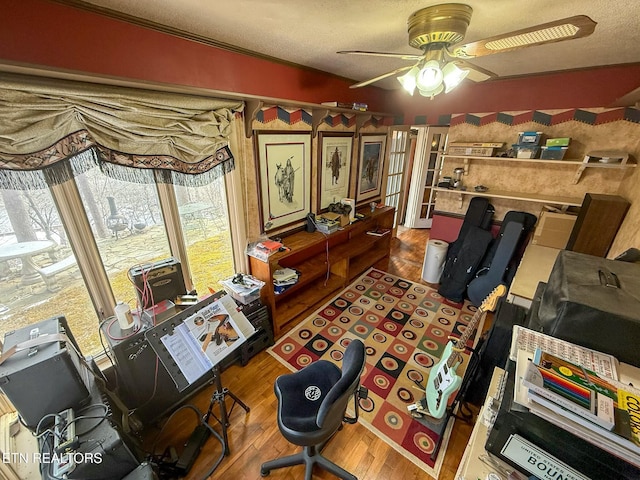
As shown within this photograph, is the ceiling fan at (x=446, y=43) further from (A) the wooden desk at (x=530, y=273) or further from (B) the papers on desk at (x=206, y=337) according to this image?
(B) the papers on desk at (x=206, y=337)

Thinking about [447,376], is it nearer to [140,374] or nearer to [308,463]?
[308,463]

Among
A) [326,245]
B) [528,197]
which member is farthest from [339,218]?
[528,197]

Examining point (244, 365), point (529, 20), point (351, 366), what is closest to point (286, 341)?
point (244, 365)

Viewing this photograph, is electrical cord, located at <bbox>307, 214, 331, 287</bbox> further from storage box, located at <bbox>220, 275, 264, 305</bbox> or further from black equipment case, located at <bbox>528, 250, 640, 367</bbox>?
black equipment case, located at <bbox>528, 250, 640, 367</bbox>

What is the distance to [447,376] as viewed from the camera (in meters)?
1.58

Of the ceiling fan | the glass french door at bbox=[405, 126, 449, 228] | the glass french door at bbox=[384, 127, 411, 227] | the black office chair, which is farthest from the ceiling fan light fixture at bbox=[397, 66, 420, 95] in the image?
the glass french door at bbox=[405, 126, 449, 228]

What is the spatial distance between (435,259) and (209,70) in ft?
9.92

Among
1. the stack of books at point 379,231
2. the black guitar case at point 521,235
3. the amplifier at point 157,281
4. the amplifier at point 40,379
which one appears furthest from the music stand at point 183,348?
the black guitar case at point 521,235

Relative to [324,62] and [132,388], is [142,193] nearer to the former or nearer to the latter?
[132,388]

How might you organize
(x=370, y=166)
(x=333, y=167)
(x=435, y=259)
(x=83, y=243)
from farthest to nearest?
1. (x=370, y=166)
2. (x=435, y=259)
3. (x=333, y=167)
4. (x=83, y=243)

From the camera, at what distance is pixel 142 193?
1688 mm

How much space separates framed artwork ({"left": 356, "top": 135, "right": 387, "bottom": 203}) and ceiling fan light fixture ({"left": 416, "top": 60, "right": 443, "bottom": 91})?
2.03 metres

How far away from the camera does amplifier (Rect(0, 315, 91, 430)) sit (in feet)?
3.45

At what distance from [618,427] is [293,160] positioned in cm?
243
